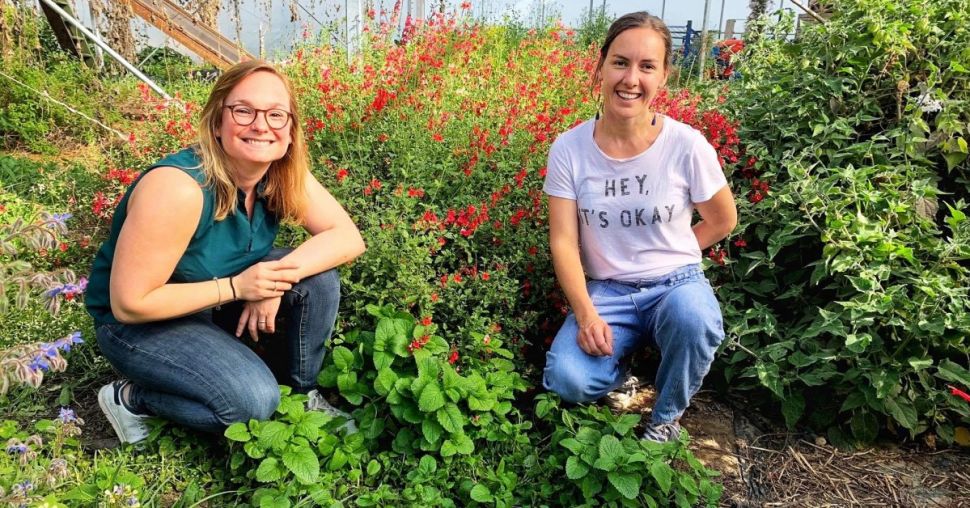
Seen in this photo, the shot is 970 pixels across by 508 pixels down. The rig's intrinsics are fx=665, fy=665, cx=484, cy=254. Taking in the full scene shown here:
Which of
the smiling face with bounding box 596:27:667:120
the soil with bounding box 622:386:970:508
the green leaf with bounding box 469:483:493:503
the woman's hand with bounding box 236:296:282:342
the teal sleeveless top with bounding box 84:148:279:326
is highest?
the smiling face with bounding box 596:27:667:120

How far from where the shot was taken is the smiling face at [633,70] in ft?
6.86

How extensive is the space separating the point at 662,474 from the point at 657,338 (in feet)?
1.67

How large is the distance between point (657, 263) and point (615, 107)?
53cm

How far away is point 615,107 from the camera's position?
214 cm

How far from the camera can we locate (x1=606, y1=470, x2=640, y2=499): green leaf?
5.76 feet

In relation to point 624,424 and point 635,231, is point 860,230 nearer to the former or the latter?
point 635,231

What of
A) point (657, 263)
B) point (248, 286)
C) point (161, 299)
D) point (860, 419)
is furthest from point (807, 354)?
point (161, 299)

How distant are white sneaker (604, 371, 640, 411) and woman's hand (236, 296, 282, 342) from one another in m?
1.24

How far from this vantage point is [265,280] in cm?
197

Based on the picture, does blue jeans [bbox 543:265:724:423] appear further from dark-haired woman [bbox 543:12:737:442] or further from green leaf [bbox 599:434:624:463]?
green leaf [bbox 599:434:624:463]

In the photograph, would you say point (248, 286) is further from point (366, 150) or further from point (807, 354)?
point (807, 354)

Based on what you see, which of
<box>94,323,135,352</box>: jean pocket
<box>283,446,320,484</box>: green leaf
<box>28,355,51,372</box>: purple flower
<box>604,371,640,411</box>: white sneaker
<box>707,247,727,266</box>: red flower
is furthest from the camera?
<box>707,247,727,266</box>: red flower

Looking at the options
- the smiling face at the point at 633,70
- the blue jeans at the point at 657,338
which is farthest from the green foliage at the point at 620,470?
the smiling face at the point at 633,70

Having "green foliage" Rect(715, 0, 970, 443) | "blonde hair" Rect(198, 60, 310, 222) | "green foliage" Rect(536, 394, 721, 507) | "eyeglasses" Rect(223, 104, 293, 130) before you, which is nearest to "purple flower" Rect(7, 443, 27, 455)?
"blonde hair" Rect(198, 60, 310, 222)
